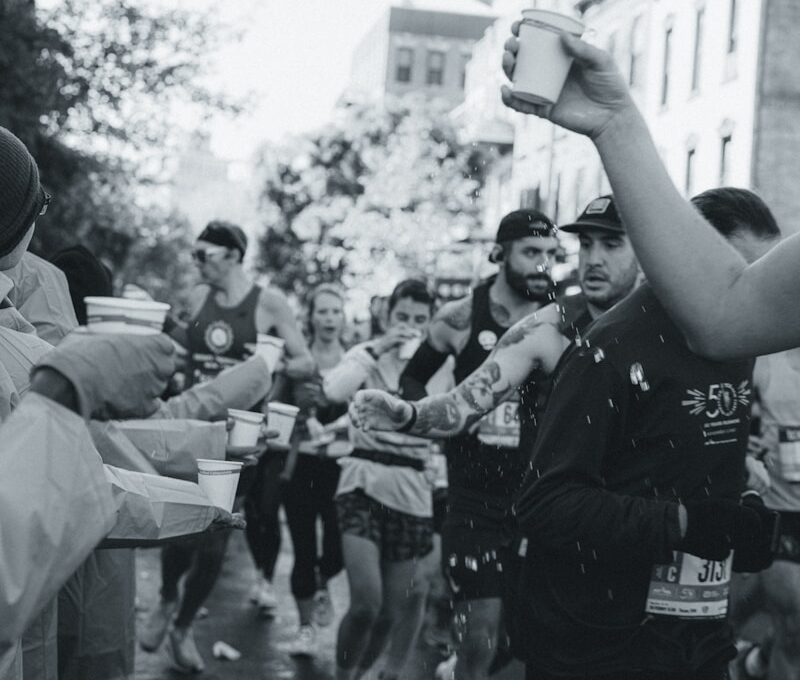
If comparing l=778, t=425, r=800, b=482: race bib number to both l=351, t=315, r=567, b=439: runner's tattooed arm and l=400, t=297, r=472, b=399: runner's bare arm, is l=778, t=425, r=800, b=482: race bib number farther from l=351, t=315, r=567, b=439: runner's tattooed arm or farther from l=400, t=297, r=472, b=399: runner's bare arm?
l=351, t=315, r=567, b=439: runner's tattooed arm

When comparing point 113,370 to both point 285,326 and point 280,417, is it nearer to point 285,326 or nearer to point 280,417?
point 280,417

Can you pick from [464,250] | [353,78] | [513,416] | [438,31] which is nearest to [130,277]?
[464,250]

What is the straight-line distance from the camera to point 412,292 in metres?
7.71

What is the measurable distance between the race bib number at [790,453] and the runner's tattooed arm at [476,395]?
2.30m

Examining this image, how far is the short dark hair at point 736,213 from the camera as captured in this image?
3.27 meters

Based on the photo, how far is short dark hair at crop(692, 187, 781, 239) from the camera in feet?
10.7

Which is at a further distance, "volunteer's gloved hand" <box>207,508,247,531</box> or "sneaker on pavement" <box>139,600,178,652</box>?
"sneaker on pavement" <box>139,600,178,652</box>

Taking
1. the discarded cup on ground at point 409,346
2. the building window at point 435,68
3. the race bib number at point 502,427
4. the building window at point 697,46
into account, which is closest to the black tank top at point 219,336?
the discarded cup on ground at point 409,346

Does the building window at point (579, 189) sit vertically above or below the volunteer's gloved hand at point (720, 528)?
above

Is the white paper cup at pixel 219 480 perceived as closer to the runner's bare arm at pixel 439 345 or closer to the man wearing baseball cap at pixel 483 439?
the man wearing baseball cap at pixel 483 439

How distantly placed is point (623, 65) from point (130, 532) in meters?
31.8

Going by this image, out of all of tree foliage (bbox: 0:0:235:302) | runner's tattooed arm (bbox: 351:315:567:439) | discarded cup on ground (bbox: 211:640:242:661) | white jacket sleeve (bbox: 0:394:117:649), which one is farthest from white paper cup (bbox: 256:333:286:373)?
tree foliage (bbox: 0:0:235:302)

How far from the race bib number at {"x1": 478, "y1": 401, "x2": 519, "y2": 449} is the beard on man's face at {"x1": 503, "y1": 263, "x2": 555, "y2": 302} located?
1.78 feet

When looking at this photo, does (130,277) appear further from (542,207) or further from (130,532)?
(130,532)
